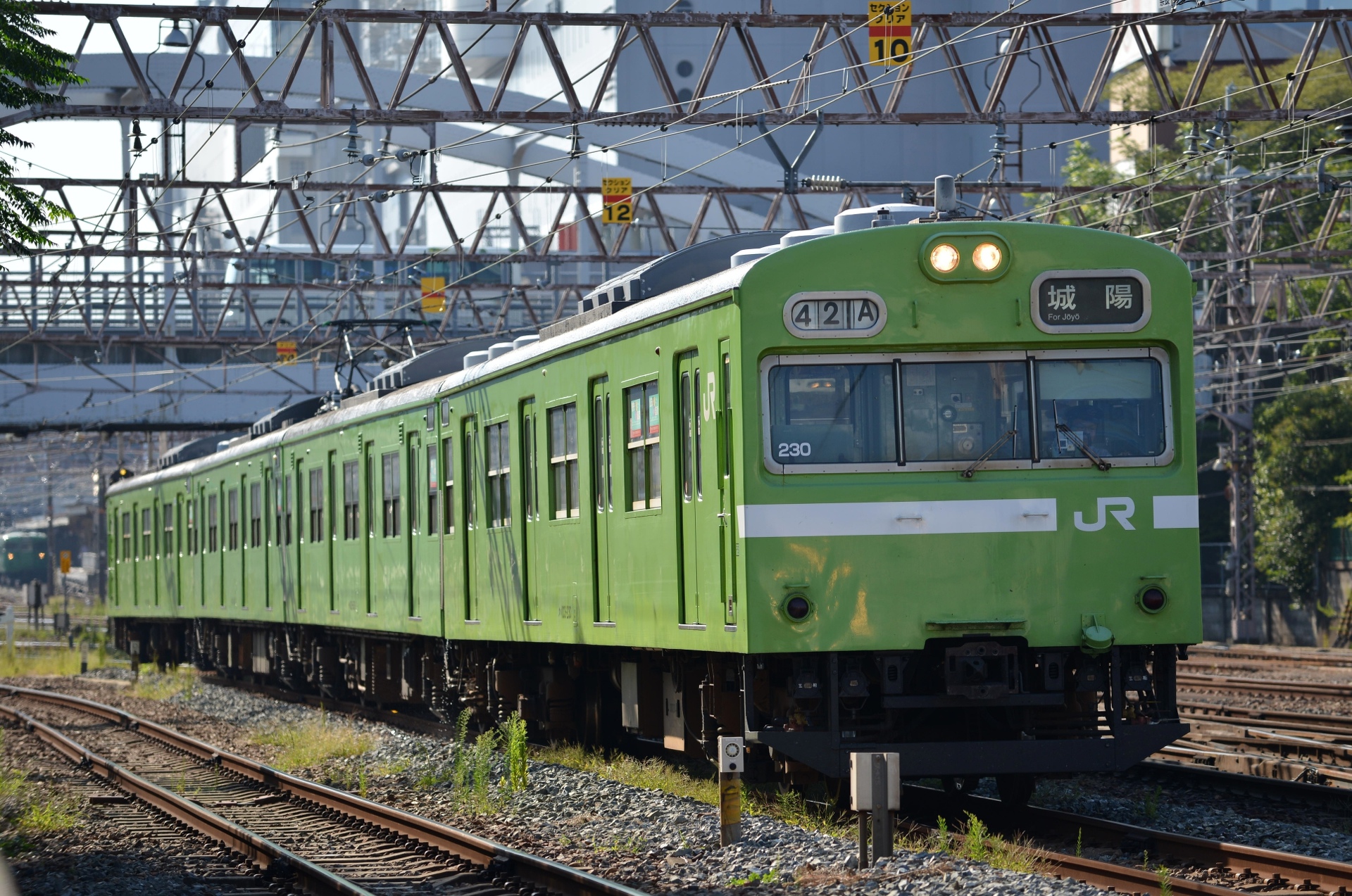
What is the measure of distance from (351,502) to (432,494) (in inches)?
136

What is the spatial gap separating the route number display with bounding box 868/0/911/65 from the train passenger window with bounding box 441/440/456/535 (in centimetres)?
539

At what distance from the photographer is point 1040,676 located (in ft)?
33.2

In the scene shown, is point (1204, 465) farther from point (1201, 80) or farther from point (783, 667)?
point (783, 667)

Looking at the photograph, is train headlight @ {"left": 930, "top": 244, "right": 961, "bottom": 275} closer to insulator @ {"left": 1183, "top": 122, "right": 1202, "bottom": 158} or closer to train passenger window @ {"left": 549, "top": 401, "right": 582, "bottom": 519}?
train passenger window @ {"left": 549, "top": 401, "right": 582, "bottom": 519}

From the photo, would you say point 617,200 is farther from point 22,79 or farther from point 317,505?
point 22,79

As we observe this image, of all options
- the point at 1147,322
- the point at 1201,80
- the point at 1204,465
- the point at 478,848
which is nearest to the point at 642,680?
the point at 478,848

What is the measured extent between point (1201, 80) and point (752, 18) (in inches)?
215

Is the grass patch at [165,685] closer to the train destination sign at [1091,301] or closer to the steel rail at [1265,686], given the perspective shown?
the steel rail at [1265,686]

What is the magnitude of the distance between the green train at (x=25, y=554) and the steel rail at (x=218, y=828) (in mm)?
69747

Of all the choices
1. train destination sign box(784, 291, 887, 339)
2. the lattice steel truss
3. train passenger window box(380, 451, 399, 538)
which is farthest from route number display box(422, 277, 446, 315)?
train destination sign box(784, 291, 887, 339)

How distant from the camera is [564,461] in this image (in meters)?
13.2

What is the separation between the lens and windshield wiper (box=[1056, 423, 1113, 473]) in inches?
395

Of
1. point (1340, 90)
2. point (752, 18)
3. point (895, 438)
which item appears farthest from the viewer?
point (1340, 90)

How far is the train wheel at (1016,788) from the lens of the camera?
10.6 m
